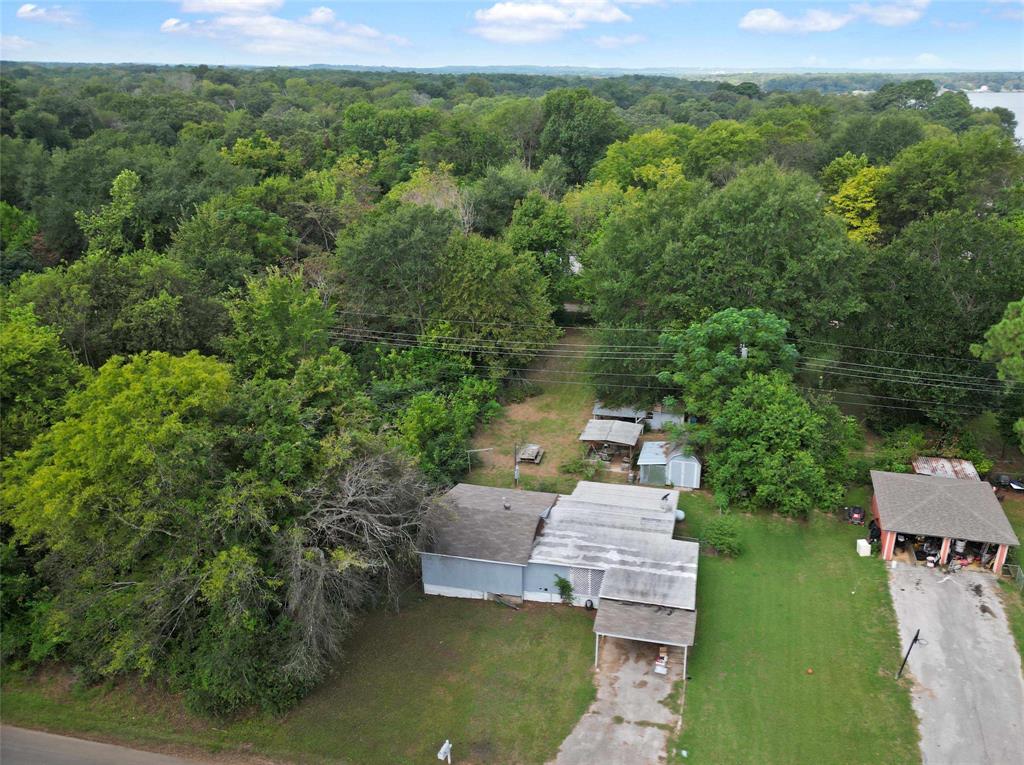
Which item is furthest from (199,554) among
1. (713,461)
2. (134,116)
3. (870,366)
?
(134,116)

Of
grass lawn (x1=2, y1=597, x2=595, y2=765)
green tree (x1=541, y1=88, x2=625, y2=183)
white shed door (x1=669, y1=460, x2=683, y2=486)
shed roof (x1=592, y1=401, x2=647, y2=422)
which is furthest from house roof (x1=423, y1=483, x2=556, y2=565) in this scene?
green tree (x1=541, y1=88, x2=625, y2=183)

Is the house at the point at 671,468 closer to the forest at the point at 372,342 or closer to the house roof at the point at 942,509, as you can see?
the forest at the point at 372,342

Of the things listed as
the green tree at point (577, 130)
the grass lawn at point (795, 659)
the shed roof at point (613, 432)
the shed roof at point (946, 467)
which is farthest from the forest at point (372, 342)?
the green tree at point (577, 130)

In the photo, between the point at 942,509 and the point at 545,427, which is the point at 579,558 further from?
the point at 545,427

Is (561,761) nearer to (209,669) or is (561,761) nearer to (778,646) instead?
(778,646)

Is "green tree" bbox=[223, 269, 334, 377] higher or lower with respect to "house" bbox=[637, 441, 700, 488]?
higher

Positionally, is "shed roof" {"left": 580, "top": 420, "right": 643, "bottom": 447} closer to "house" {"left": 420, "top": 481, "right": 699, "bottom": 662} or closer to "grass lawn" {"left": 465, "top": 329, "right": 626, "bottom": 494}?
"grass lawn" {"left": 465, "top": 329, "right": 626, "bottom": 494}
